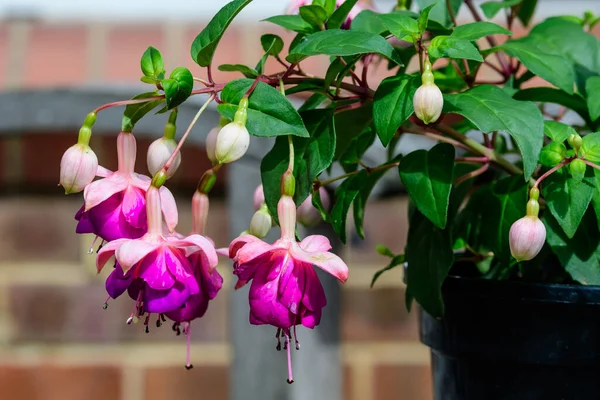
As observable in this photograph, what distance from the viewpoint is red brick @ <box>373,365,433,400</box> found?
1.21 meters

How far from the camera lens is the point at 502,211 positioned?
23.9 inches

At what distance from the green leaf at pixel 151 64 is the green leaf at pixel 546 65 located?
0.94 ft

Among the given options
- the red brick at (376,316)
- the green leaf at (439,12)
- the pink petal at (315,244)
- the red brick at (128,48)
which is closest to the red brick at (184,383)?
the red brick at (376,316)

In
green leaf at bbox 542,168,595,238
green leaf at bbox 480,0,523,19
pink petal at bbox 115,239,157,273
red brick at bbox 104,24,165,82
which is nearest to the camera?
pink petal at bbox 115,239,157,273

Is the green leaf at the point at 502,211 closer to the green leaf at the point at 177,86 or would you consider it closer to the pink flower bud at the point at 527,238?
the pink flower bud at the point at 527,238

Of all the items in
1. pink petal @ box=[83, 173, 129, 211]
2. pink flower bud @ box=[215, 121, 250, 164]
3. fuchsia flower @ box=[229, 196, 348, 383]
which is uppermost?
pink flower bud @ box=[215, 121, 250, 164]

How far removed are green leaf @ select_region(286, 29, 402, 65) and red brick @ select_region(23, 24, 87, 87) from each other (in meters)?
0.79

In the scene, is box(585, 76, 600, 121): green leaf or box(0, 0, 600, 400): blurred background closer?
box(585, 76, 600, 121): green leaf

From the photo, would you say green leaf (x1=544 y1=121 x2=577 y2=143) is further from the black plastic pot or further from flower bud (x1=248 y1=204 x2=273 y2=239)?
flower bud (x1=248 y1=204 x2=273 y2=239)

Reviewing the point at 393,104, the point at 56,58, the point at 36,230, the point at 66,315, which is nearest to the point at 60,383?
the point at 66,315

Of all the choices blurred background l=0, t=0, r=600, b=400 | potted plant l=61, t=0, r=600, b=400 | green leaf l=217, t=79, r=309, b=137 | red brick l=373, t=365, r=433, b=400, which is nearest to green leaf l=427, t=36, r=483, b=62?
potted plant l=61, t=0, r=600, b=400

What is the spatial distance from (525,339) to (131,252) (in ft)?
1.07

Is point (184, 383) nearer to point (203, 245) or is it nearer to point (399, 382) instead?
point (399, 382)

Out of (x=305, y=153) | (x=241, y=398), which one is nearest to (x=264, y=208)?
(x=305, y=153)
